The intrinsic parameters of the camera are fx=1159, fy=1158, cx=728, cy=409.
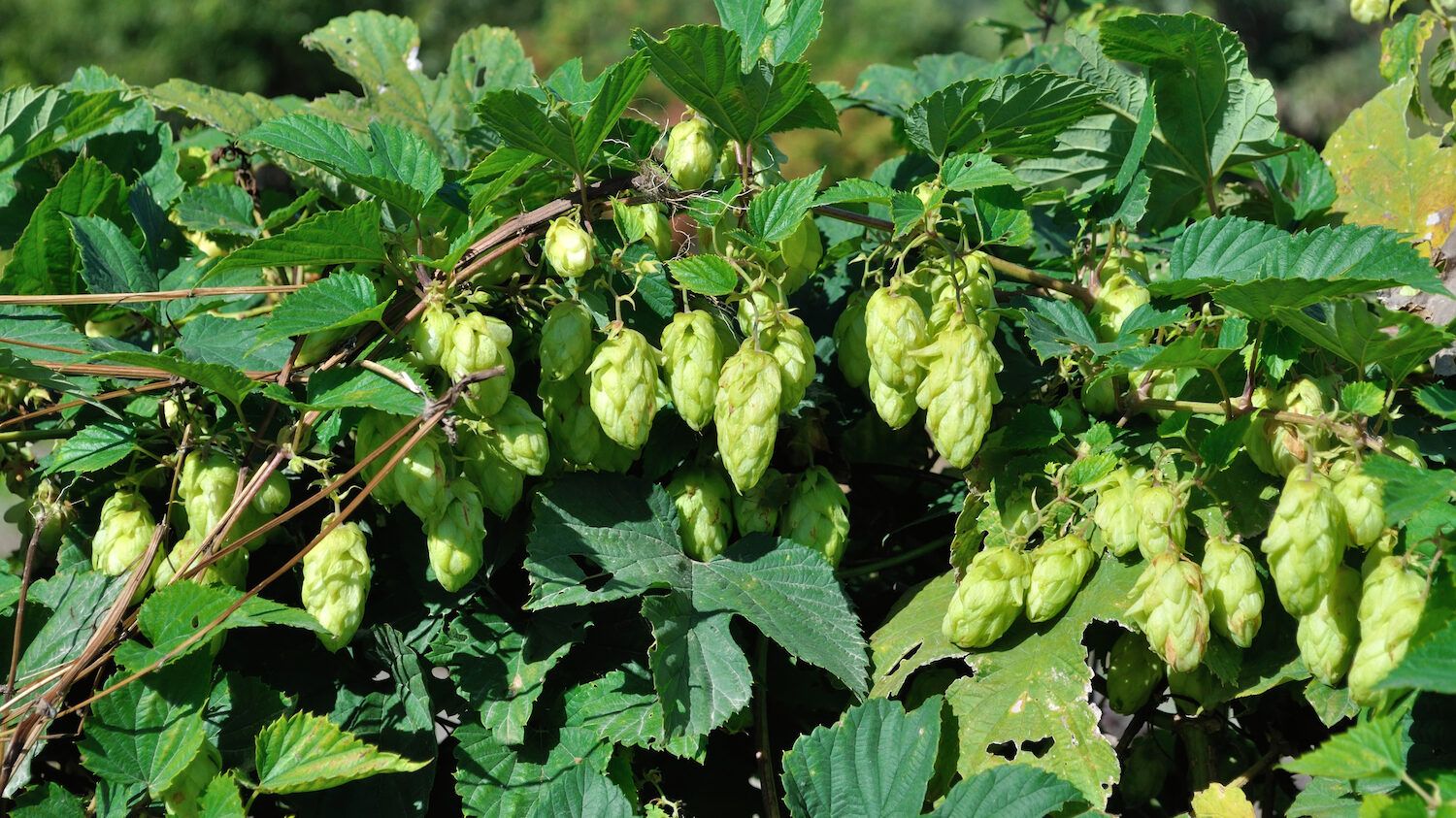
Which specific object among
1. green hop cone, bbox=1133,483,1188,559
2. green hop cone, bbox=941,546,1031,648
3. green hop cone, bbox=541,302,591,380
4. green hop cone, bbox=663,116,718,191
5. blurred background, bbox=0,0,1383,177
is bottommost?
blurred background, bbox=0,0,1383,177

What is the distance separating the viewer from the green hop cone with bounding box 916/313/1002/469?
3.10 ft

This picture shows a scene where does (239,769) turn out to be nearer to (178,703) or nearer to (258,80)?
(178,703)

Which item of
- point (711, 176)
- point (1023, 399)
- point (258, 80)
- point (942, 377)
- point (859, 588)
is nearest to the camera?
point (942, 377)

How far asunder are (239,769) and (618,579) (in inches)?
13.9

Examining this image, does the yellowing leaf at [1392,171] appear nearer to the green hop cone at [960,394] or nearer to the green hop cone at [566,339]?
the green hop cone at [960,394]

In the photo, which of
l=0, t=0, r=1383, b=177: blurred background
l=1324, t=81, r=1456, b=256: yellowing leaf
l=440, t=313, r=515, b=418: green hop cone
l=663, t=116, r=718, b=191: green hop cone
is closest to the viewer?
l=440, t=313, r=515, b=418: green hop cone

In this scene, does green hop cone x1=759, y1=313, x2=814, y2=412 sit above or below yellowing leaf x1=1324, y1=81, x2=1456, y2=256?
above

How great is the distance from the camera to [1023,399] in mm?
1240

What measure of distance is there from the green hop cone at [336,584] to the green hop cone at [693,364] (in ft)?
0.99

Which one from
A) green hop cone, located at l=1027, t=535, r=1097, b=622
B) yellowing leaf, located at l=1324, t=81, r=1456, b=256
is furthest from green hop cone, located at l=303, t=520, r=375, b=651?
yellowing leaf, located at l=1324, t=81, r=1456, b=256

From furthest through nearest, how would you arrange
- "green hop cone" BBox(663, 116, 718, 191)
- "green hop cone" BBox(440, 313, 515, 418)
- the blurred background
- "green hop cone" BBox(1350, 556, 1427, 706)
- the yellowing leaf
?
the blurred background, the yellowing leaf, "green hop cone" BBox(663, 116, 718, 191), "green hop cone" BBox(440, 313, 515, 418), "green hop cone" BBox(1350, 556, 1427, 706)

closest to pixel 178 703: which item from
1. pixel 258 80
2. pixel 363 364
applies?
pixel 363 364

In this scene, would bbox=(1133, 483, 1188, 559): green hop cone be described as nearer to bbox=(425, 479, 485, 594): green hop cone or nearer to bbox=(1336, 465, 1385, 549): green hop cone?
bbox=(1336, 465, 1385, 549): green hop cone

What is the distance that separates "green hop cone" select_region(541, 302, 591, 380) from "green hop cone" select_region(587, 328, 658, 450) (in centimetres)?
3
